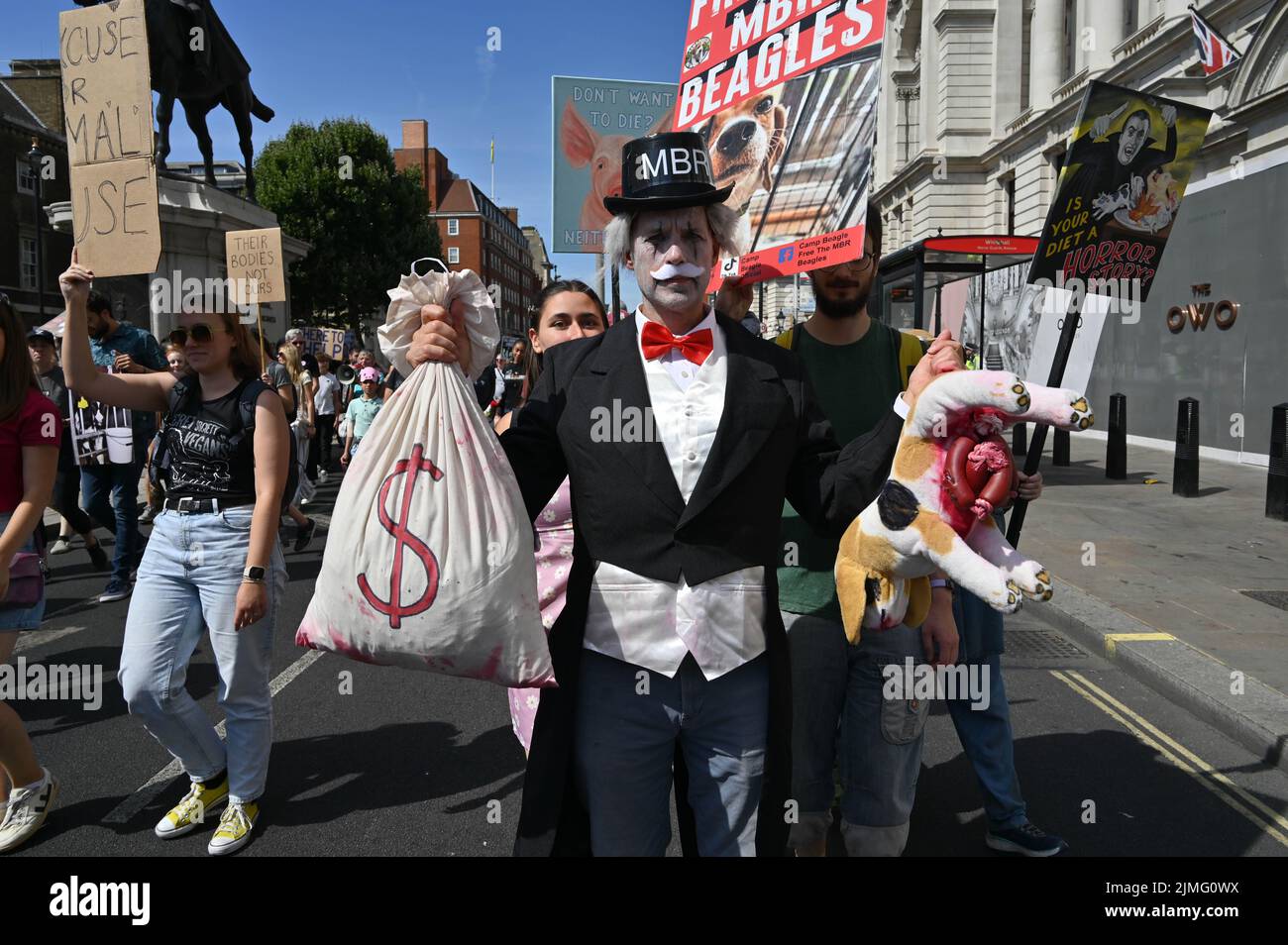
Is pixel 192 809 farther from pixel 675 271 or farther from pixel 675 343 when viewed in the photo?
pixel 675 271

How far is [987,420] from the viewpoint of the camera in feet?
5.90

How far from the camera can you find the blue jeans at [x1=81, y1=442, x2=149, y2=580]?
6.81 meters

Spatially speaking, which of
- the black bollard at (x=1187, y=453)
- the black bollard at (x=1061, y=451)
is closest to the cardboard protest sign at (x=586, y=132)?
the black bollard at (x=1187, y=453)

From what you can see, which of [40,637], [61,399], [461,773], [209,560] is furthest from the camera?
[61,399]

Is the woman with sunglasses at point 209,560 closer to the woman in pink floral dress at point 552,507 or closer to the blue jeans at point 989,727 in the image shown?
the woman in pink floral dress at point 552,507

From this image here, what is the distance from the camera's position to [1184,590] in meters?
6.46

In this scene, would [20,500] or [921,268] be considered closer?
[20,500]

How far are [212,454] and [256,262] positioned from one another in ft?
15.0

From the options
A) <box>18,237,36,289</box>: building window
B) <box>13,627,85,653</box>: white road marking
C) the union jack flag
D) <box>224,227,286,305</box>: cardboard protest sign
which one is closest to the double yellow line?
<box>13,627,85,653</box>: white road marking

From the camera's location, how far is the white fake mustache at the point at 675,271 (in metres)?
1.99

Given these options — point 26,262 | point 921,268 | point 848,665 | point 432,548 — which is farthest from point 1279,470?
point 26,262
